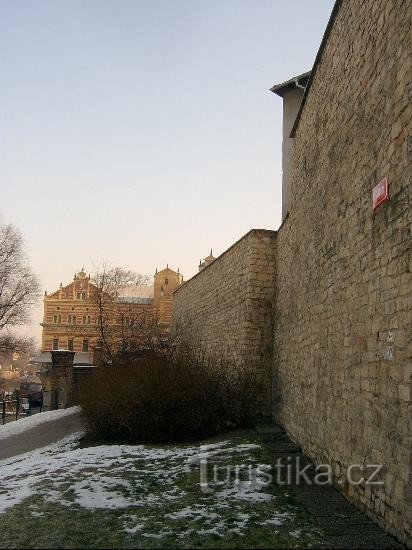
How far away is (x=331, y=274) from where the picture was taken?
20.0 ft

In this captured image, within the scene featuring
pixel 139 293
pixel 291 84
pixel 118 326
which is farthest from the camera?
pixel 139 293

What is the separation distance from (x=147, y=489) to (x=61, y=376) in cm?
1397

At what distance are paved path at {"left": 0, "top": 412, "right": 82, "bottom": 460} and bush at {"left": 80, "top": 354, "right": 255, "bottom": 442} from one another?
1.32 meters

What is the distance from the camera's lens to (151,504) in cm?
507

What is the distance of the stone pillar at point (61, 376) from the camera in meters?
18.5

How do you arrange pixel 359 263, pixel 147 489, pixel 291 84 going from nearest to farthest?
pixel 359 263, pixel 147 489, pixel 291 84

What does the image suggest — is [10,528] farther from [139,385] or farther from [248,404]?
[248,404]

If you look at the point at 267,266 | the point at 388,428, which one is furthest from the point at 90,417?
the point at 388,428

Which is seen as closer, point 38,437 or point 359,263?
point 359,263

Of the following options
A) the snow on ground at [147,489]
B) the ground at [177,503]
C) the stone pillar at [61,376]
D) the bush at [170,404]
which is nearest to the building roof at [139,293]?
the stone pillar at [61,376]

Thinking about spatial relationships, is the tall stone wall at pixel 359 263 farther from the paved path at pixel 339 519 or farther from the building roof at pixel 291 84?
the building roof at pixel 291 84

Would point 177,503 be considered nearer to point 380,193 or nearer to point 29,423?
Answer: point 380,193

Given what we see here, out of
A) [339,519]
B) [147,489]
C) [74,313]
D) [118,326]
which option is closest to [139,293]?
[74,313]

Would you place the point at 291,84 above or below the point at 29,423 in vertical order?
above
